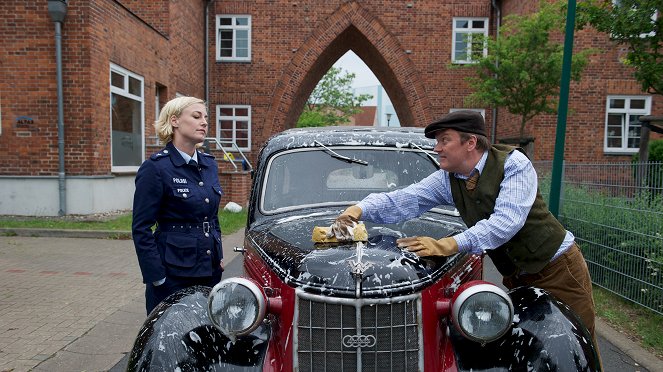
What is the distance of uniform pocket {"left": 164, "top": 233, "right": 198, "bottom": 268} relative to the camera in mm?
3049

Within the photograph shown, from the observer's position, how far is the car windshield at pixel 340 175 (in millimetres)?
3488

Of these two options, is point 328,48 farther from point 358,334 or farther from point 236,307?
point 358,334

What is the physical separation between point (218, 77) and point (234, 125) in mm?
2053

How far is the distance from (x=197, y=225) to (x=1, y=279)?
4472mm

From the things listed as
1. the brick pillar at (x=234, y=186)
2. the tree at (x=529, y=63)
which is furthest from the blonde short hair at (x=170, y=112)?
the tree at (x=529, y=63)

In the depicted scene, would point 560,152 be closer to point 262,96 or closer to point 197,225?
point 197,225

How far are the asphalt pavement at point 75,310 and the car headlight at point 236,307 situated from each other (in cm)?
204

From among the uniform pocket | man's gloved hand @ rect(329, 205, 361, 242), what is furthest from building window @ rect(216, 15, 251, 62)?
man's gloved hand @ rect(329, 205, 361, 242)

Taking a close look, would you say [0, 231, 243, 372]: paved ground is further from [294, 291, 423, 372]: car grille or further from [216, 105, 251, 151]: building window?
[216, 105, 251, 151]: building window

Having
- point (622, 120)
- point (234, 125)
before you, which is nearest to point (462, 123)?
point (622, 120)

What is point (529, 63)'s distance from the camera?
13.0 m

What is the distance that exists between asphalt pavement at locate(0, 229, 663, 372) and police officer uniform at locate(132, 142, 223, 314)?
1366mm

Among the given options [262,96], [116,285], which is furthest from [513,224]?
[262,96]

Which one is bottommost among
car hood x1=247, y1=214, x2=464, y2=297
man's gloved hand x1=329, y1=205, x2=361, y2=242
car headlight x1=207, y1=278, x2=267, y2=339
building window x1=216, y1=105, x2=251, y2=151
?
car headlight x1=207, y1=278, x2=267, y2=339
